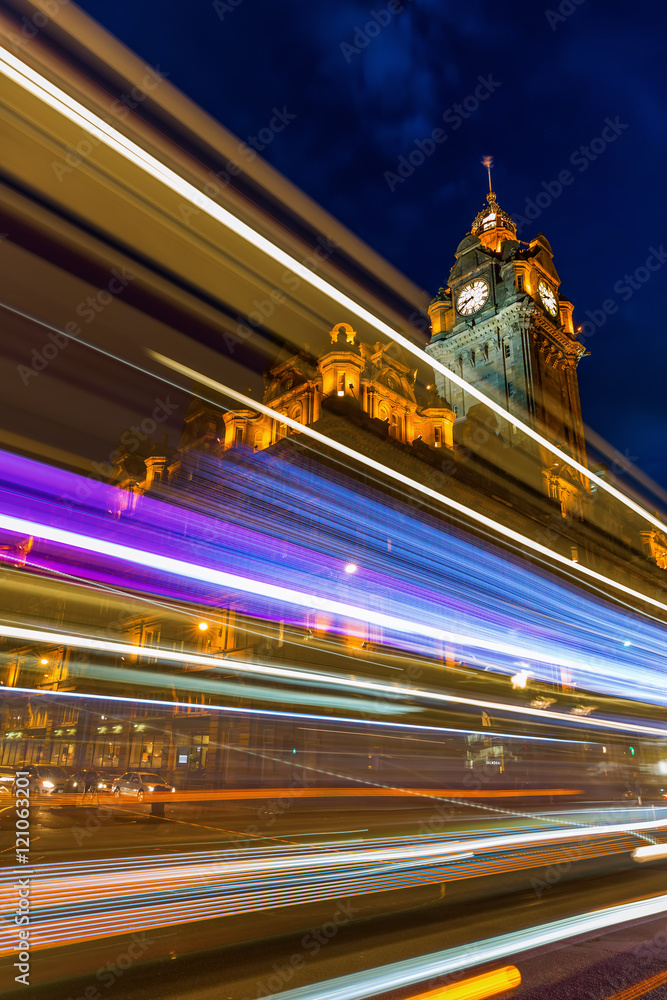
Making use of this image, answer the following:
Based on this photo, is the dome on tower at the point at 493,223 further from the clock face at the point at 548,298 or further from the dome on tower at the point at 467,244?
the clock face at the point at 548,298

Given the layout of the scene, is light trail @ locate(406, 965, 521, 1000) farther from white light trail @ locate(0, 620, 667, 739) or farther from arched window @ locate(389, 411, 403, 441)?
arched window @ locate(389, 411, 403, 441)

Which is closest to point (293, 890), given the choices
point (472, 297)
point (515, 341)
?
point (515, 341)

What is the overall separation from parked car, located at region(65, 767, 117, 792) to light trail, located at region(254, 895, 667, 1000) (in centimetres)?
769

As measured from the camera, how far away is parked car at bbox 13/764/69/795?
1080cm

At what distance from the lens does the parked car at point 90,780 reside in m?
13.4

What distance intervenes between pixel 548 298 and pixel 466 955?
6953cm

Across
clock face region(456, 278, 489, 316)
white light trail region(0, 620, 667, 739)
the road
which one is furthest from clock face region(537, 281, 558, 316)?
the road

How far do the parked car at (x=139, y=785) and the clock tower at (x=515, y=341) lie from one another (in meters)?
46.7

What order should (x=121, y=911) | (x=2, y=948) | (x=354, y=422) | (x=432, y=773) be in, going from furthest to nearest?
(x=354, y=422), (x=432, y=773), (x=121, y=911), (x=2, y=948)

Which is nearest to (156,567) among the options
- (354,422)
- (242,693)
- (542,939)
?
(242,693)

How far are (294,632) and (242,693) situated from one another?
1140 millimetres

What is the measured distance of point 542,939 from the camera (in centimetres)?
696

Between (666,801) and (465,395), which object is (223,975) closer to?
(666,801)

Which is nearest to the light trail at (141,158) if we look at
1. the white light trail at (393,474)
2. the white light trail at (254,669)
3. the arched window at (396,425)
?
the white light trail at (393,474)
